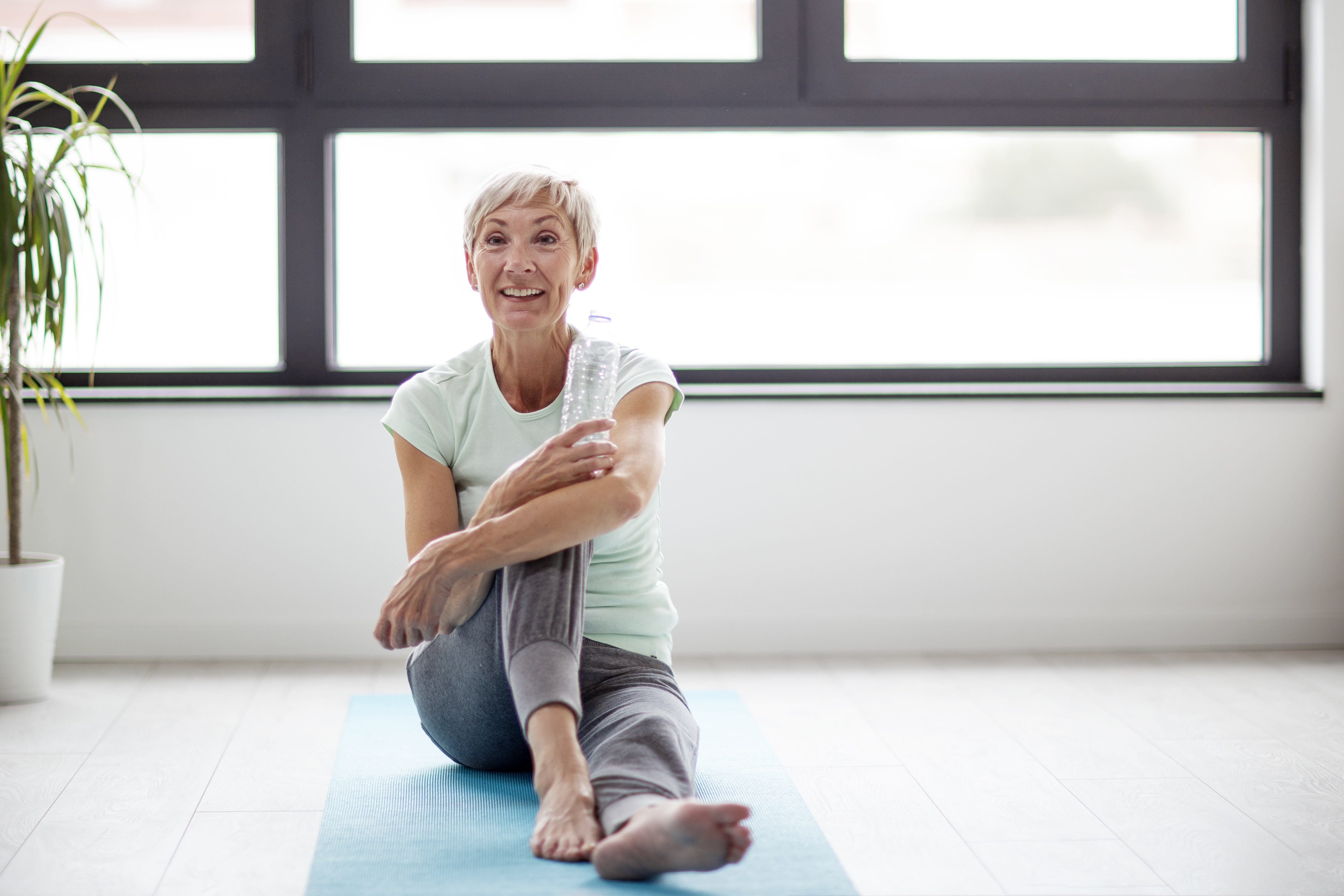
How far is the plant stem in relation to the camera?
2496mm

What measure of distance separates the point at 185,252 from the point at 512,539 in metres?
1.79

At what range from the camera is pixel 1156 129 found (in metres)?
3.14

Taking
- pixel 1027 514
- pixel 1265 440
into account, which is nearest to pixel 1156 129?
pixel 1265 440

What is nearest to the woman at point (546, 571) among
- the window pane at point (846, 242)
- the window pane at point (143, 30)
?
the window pane at point (846, 242)

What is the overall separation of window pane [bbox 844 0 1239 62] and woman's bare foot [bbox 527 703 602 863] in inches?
81.9

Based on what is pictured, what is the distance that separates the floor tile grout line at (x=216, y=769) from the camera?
165cm

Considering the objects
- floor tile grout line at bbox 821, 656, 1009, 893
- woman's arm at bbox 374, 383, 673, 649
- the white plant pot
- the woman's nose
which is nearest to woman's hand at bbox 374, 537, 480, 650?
woman's arm at bbox 374, 383, 673, 649

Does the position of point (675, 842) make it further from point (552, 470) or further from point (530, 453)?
point (530, 453)

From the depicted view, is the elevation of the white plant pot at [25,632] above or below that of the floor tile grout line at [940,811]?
above

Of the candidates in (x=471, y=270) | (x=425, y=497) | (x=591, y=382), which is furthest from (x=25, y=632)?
(x=591, y=382)

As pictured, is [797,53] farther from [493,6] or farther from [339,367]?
[339,367]

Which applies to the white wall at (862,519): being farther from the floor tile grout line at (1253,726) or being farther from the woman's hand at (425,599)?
the woman's hand at (425,599)

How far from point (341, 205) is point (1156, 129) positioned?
2.03m

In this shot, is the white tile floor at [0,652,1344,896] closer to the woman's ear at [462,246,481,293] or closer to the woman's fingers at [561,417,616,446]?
the woman's fingers at [561,417,616,446]
